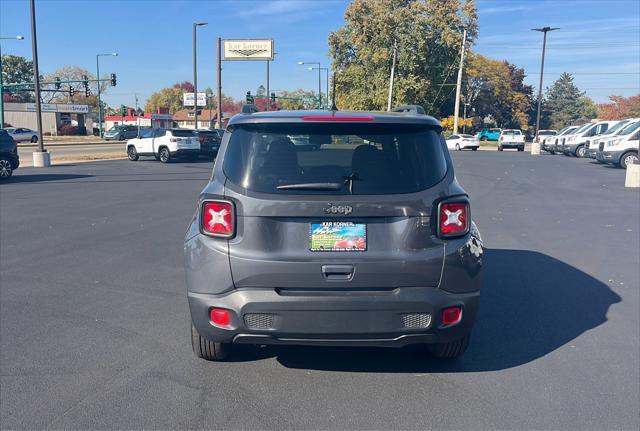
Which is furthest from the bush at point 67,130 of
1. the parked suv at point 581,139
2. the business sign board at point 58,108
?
the parked suv at point 581,139

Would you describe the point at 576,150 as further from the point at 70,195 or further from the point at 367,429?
the point at 367,429

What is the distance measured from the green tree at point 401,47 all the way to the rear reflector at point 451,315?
2120 inches

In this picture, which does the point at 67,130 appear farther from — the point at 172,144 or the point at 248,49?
the point at 172,144

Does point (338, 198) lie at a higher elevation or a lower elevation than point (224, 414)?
higher

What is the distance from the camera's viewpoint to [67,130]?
80.1m

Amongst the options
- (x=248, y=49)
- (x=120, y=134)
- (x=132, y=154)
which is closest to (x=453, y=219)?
(x=132, y=154)

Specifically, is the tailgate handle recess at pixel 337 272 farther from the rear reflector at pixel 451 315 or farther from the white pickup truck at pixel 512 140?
the white pickup truck at pixel 512 140

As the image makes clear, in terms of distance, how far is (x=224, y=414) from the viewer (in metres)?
3.63

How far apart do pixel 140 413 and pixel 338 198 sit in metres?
1.79

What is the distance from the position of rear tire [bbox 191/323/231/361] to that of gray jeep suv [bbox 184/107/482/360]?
1.24 feet

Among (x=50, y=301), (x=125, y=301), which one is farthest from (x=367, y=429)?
(x=50, y=301)

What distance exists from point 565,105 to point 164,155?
361 ft

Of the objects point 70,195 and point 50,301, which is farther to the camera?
point 70,195

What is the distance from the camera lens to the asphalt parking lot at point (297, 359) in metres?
3.64
